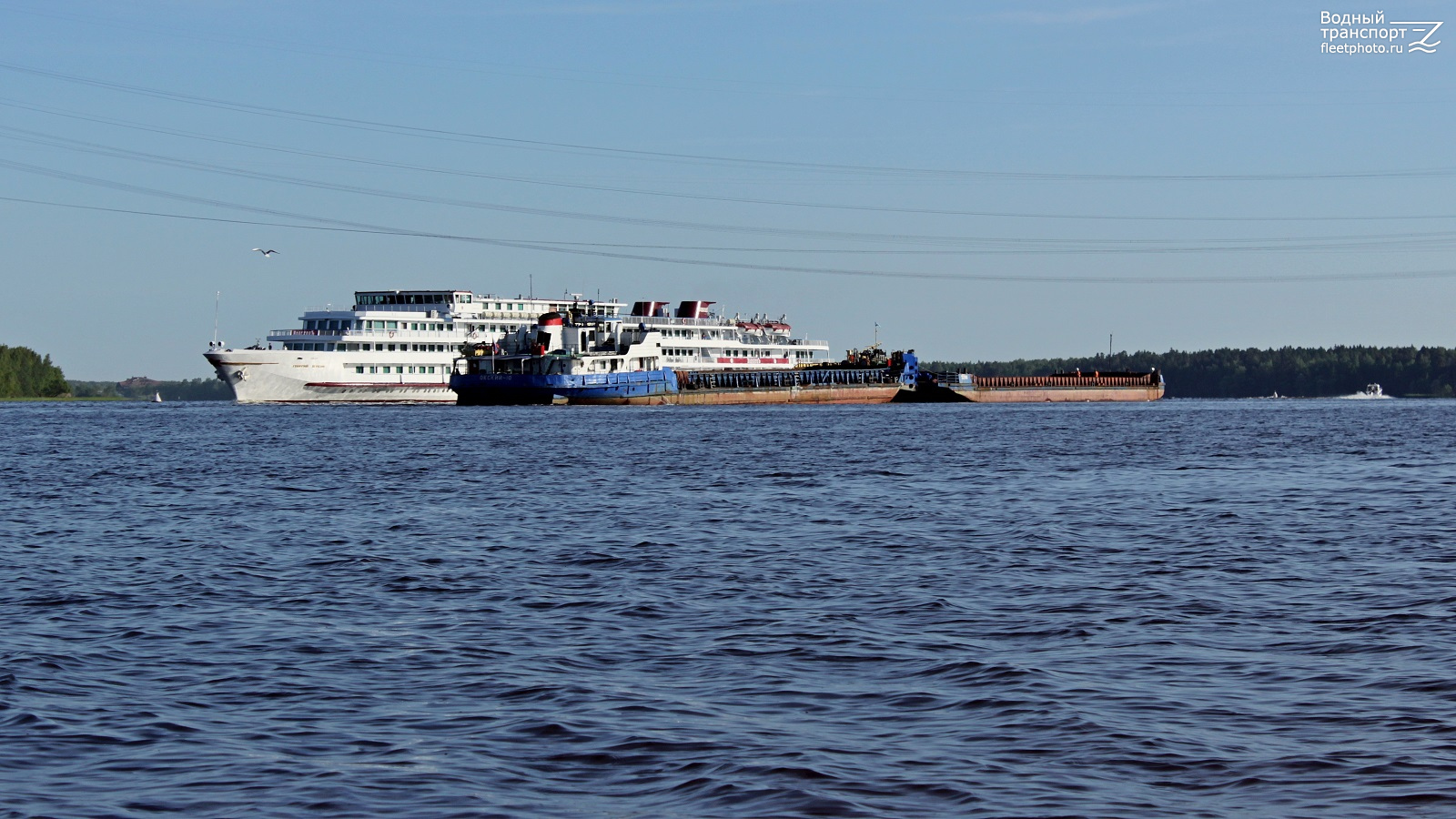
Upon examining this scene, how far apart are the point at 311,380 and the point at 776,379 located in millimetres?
44412

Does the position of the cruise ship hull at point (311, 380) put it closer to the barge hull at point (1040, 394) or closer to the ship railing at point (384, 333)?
the ship railing at point (384, 333)

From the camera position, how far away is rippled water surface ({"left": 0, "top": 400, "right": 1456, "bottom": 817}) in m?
10.5

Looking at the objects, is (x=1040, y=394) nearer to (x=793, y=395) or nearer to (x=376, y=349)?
(x=793, y=395)

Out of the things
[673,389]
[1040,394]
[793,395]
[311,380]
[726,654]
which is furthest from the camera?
[1040,394]

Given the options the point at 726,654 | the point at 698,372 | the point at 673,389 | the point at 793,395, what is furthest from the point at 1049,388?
the point at 726,654

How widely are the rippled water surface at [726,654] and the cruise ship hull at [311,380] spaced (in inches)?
3776

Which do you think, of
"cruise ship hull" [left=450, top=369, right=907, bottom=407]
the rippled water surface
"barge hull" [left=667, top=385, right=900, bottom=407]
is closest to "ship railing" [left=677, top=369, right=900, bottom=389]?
"cruise ship hull" [left=450, top=369, right=907, bottom=407]

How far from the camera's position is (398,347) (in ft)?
447

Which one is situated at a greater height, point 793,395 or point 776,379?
point 776,379

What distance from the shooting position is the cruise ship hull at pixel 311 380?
129m

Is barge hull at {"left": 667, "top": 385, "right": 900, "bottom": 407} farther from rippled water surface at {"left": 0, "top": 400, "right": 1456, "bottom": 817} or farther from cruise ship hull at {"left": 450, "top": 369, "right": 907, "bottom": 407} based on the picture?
rippled water surface at {"left": 0, "top": 400, "right": 1456, "bottom": 817}

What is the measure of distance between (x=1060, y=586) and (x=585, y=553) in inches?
334

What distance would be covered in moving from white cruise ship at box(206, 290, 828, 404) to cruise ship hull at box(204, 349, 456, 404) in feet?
0.28

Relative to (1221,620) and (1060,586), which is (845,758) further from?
(1060,586)
